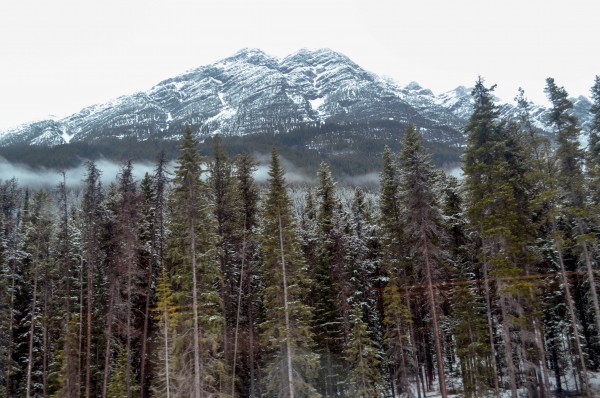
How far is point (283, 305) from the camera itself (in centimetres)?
3123

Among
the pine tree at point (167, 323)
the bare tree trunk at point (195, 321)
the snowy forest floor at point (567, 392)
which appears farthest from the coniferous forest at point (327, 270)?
the snowy forest floor at point (567, 392)

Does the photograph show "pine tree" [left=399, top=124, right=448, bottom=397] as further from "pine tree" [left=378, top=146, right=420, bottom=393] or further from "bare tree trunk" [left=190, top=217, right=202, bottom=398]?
"bare tree trunk" [left=190, top=217, right=202, bottom=398]

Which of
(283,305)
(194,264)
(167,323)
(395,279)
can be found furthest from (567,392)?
(167,323)

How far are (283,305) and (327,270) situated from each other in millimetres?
9807

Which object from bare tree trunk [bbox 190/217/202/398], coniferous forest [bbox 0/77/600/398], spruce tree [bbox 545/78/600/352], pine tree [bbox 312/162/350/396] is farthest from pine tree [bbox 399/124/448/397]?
bare tree trunk [bbox 190/217/202/398]

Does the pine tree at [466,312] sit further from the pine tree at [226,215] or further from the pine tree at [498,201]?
the pine tree at [226,215]

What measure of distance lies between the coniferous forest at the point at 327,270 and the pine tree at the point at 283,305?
13 cm

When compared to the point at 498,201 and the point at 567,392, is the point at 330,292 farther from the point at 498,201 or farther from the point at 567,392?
the point at 567,392

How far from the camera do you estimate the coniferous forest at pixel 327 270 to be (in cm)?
2864

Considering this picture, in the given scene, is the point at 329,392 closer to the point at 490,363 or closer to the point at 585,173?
the point at 490,363

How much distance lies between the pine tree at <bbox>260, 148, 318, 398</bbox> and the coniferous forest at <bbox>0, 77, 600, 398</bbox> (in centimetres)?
13

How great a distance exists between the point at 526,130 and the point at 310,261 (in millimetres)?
20221

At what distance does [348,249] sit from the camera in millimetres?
39156

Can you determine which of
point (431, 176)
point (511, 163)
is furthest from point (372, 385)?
point (511, 163)
